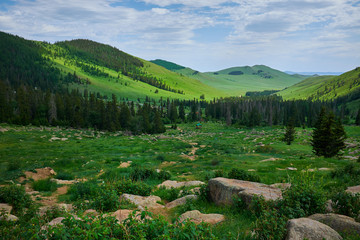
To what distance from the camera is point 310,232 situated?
5.72 m

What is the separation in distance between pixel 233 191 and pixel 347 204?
4.41 metres

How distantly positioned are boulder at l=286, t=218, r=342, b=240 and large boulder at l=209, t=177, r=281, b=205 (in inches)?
101

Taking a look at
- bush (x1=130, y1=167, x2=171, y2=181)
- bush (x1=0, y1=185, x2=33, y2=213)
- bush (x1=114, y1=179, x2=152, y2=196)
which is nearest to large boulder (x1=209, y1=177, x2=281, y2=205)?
bush (x1=114, y1=179, x2=152, y2=196)

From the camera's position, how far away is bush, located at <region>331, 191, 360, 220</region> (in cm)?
716

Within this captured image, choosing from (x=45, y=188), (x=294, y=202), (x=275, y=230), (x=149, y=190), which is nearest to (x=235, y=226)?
(x=275, y=230)

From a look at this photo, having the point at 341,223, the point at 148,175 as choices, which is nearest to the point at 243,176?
the point at 341,223

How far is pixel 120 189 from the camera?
11.9 metres

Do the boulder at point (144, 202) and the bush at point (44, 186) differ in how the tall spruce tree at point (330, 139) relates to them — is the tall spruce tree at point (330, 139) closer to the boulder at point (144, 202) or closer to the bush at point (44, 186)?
the boulder at point (144, 202)

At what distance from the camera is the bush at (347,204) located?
23.5 feet

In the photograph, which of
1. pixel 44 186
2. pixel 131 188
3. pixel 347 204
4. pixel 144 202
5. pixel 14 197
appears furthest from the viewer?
pixel 44 186

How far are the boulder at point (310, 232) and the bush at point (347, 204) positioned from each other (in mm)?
2075

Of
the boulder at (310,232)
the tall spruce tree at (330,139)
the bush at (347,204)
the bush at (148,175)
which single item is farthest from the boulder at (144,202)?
the tall spruce tree at (330,139)

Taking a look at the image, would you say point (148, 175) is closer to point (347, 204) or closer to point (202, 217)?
point (202, 217)

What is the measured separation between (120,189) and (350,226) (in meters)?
10.6
